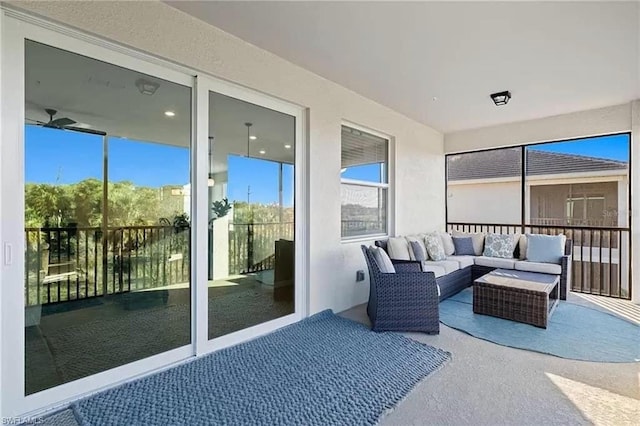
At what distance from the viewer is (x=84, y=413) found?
1.93 metres

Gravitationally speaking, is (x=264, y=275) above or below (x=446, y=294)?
above

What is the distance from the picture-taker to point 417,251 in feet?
15.0

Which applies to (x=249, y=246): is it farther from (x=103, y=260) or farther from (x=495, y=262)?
(x=495, y=262)

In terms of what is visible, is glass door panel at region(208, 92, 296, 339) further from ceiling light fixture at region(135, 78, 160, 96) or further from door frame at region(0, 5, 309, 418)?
ceiling light fixture at region(135, 78, 160, 96)

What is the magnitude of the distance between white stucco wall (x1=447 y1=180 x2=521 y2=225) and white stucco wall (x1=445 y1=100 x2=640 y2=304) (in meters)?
1.05

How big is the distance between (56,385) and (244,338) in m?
1.38

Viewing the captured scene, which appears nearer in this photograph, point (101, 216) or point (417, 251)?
point (101, 216)

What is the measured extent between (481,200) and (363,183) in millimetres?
3502

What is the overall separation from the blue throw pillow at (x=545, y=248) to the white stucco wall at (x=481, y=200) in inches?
58.3

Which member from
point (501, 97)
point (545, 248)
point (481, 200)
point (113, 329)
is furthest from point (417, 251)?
point (113, 329)

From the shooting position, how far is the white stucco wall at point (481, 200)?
21.1 ft

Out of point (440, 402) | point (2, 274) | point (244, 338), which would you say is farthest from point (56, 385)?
point (440, 402)

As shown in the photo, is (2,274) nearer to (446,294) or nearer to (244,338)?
(244,338)

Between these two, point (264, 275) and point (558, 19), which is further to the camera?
point (264, 275)
